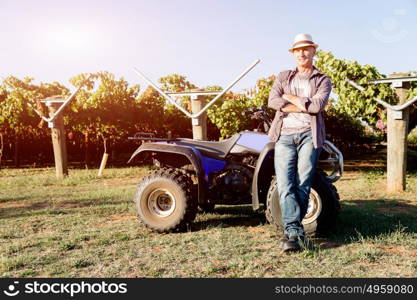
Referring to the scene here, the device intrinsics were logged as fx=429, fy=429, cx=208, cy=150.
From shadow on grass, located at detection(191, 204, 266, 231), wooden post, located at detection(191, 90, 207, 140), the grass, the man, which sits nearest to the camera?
the grass

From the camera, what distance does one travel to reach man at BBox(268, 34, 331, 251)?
13.5 feet

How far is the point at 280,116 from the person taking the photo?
4.32 metres

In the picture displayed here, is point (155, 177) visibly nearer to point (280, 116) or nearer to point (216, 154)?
point (216, 154)

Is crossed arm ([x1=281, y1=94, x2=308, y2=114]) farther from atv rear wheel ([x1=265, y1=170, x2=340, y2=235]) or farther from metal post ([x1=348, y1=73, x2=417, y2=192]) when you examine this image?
metal post ([x1=348, y1=73, x2=417, y2=192])

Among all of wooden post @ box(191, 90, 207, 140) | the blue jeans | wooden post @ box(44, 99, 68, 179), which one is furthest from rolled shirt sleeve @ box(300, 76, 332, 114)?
wooden post @ box(44, 99, 68, 179)

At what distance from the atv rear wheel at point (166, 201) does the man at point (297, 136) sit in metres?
1.35

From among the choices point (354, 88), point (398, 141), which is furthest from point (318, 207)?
point (354, 88)

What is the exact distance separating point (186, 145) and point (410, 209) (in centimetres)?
378

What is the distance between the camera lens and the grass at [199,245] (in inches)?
143

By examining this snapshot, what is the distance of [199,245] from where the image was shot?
450cm

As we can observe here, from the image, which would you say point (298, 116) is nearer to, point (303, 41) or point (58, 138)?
point (303, 41)

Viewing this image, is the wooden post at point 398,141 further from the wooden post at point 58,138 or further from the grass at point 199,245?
the wooden post at point 58,138

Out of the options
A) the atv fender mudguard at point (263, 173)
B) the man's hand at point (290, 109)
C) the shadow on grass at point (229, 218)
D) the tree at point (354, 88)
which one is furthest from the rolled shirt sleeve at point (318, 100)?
the tree at point (354, 88)

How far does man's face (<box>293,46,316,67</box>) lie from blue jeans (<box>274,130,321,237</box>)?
68cm
